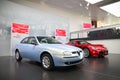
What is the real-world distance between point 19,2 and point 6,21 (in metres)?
1.96

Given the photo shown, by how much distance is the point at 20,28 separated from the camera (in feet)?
26.0

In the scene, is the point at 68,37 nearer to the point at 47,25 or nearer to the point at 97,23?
the point at 47,25

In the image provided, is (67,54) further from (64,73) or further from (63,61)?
(64,73)

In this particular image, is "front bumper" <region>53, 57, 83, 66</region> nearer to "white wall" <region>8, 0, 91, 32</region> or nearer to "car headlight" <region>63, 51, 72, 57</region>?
"car headlight" <region>63, 51, 72, 57</region>

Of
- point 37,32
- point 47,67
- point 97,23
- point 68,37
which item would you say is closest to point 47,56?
point 47,67

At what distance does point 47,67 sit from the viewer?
3.72 metres

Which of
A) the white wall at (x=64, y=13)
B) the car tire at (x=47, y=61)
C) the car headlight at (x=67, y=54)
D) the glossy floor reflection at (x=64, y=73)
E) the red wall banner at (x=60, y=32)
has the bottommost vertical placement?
the glossy floor reflection at (x=64, y=73)

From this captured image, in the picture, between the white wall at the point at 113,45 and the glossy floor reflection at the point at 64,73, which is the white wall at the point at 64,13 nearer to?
the white wall at the point at 113,45

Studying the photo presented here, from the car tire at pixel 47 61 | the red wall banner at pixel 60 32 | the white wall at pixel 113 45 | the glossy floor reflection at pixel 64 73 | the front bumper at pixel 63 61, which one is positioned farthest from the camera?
the red wall banner at pixel 60 32

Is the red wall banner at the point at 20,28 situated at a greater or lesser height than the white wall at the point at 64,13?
lesser

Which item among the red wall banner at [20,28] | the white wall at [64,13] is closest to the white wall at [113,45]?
the white wall at [64,13]

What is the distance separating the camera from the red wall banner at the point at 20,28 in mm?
7568

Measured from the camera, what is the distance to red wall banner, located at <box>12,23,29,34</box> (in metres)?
7.57

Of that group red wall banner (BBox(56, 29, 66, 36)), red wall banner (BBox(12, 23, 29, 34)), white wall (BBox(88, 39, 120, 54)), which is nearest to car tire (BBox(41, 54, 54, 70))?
red wall banner (BBox(12, 23, 29, 34))
